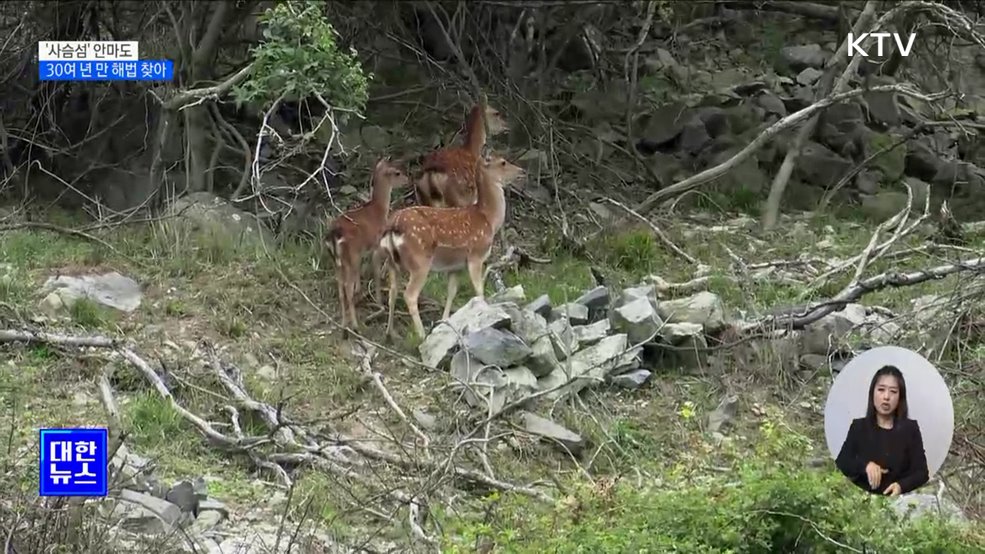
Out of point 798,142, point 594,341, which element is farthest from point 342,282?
point 798,142

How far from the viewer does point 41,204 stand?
1159 cm

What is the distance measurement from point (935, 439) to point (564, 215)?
594 centimetres

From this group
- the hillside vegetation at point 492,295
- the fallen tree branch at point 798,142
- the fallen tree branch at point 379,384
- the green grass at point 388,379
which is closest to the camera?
the green grass at point 388,379

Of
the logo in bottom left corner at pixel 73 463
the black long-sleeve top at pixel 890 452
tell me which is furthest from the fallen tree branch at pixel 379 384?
the black long-sleeve top at pixel 890 452

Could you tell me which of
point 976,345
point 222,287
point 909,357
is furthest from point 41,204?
point 909,357

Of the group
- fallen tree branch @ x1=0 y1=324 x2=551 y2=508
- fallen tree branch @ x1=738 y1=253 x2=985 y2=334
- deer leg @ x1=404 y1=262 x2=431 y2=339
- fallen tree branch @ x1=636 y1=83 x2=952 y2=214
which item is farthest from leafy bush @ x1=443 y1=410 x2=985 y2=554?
fallen tree branch @ x1=636 y1=83 x2=952 y2=214

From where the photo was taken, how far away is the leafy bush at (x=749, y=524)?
5340mm

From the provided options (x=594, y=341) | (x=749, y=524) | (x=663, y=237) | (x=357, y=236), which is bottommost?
(x=594, y=341)

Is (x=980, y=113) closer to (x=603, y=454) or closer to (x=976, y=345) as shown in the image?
(x=976, y=345)

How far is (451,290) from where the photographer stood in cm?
930

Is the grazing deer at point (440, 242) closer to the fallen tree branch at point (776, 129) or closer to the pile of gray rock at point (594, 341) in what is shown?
the pile of gray rock at point (594, 341)

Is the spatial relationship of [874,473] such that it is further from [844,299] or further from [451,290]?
[451,290]

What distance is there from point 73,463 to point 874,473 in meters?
3.17

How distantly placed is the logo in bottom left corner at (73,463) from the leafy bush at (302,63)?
3094 mm
